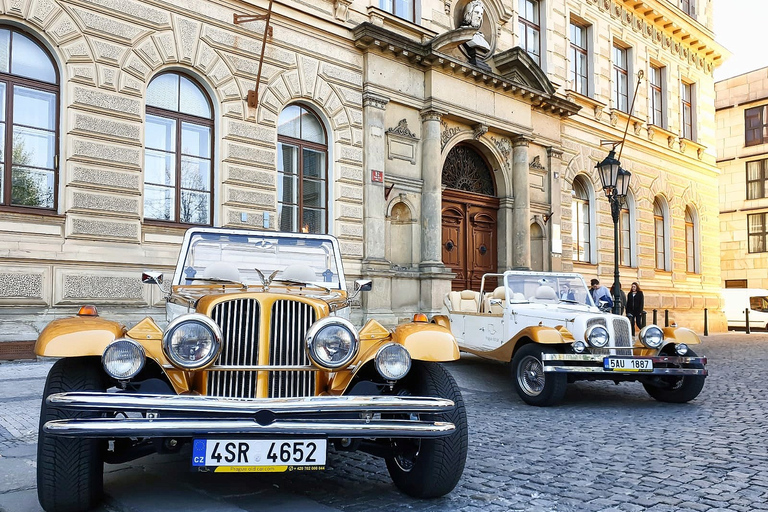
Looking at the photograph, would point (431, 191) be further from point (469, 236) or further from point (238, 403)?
point (238, 403)

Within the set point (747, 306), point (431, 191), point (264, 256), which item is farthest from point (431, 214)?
point (747, 306)

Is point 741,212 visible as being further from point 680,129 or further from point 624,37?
point 624,37

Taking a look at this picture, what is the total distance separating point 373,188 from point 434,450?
10.4m

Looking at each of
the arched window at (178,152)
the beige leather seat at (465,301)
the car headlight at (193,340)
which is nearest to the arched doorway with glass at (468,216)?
the beige leather seat at (465,301)

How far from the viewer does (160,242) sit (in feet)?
35.5

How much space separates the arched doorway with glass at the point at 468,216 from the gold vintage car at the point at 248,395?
11.9 metres

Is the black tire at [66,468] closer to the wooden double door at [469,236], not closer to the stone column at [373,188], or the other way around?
the stone column at [373,188]

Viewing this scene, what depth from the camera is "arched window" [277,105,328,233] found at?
42.0 ft

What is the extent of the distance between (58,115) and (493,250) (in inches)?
432

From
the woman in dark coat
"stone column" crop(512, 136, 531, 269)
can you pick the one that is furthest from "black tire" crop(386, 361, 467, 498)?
the woman in dark coat

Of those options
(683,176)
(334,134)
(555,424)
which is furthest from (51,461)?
(683,176)

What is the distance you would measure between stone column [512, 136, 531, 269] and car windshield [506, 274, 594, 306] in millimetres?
7557

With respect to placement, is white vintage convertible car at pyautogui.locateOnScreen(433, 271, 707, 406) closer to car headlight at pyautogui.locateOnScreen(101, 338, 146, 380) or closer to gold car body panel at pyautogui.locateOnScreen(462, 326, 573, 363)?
gold car body panel at pyautogui.locateOnScreen(462, 326, 573, 363)

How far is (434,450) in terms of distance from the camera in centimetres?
372
